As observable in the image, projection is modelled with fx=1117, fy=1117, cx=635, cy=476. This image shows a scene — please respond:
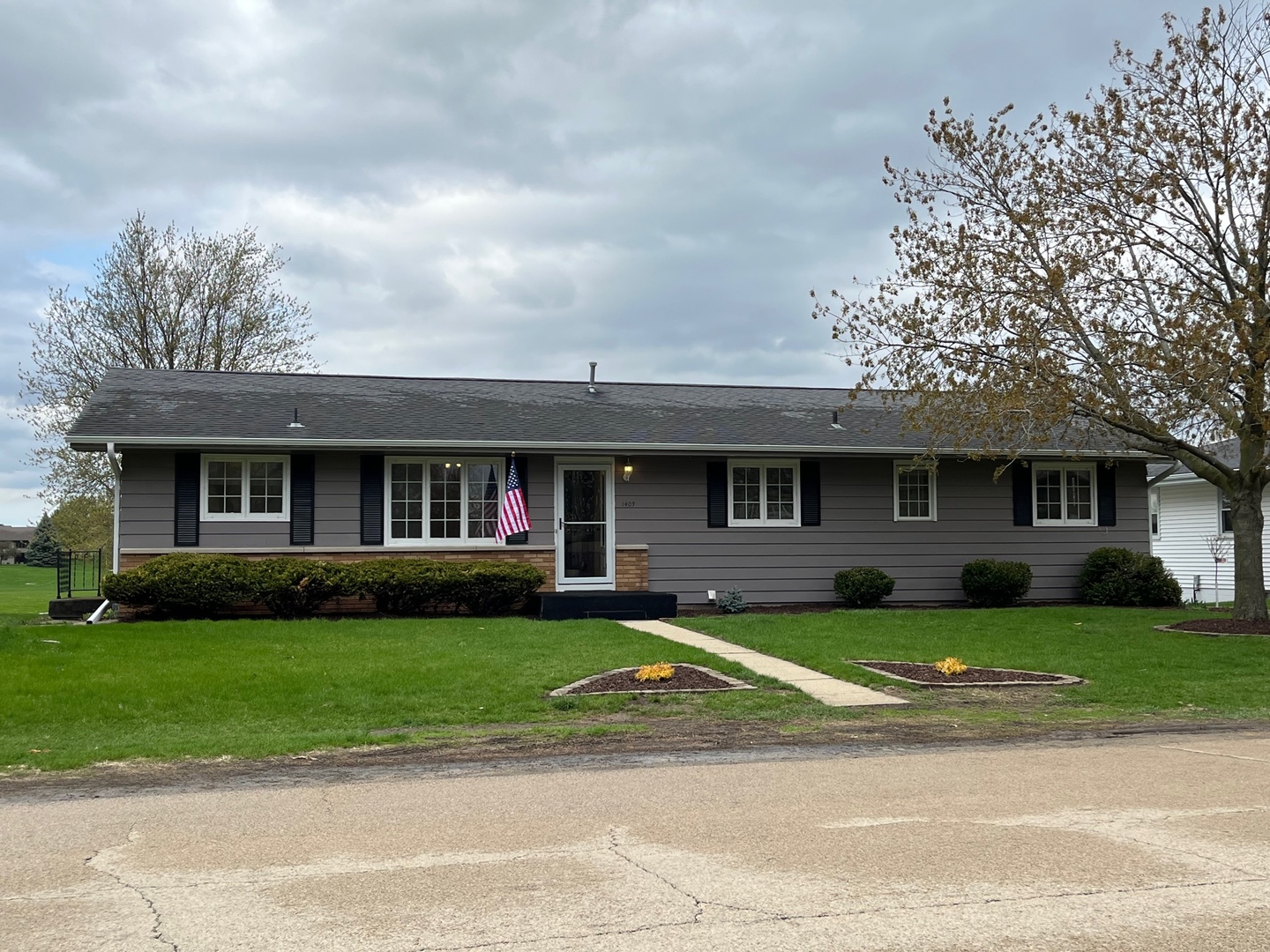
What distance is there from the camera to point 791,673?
1129cm

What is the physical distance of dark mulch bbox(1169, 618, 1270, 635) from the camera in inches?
569

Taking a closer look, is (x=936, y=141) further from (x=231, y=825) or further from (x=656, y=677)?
(x=231, y=825)

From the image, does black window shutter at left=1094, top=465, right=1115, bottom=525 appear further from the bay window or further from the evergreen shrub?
the bay window

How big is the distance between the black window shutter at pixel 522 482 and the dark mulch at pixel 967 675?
24.9 feet

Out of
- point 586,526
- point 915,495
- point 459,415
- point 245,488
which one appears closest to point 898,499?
point 915,495

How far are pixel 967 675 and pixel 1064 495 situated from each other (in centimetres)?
1047

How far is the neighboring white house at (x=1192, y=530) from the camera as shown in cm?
2939

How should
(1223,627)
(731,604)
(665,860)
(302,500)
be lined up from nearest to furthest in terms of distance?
(665,860)
(1223,627)
(302,500)
(731,604)

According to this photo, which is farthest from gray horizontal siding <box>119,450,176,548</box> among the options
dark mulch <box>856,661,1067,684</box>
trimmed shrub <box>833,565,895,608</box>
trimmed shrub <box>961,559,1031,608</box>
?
trimmed shrub <box>961,559,1031,608</box>

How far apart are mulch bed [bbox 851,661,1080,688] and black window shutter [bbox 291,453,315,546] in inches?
365

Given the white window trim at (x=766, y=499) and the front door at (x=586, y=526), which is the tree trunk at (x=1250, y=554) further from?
the front door at (x=586, y=526)

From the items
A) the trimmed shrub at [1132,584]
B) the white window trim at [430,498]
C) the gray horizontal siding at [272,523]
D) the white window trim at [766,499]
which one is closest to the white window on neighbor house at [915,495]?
the white window trim at [766,499]

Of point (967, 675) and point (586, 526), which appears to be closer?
point (967, 675)

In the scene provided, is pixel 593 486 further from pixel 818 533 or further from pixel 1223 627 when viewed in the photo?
pixel 1223 627
